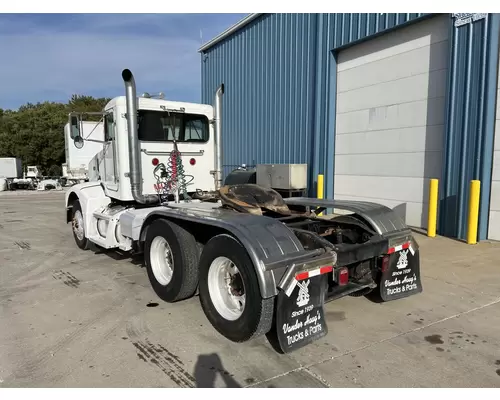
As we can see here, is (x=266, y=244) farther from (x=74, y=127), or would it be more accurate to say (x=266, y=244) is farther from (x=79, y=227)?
(x=79, y=227)

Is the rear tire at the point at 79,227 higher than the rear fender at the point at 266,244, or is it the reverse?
the rear fender at the point at 266,244

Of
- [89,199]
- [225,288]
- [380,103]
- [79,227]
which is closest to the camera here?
[225,288]

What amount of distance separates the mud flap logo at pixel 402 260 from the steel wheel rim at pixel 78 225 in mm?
5458

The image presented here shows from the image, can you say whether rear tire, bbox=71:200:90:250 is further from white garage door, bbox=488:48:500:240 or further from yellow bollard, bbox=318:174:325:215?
white garage door, bbox=488:48:500:240

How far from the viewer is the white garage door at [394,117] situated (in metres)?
8.46

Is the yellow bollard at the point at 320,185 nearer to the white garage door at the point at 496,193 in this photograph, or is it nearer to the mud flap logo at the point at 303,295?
the white garage door at the point at 496,193

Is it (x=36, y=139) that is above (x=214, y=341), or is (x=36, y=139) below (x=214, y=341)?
above

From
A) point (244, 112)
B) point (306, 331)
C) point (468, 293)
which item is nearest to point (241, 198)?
point (306, 331)

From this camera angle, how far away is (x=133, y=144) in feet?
18.8

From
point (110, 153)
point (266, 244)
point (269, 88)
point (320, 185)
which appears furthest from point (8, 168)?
point (266, 244)

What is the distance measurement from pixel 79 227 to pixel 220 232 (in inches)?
167

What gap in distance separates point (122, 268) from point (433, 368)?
177 inches

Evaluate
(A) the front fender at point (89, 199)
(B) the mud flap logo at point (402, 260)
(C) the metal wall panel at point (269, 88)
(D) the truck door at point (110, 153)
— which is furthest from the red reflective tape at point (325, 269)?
(C) the metal wall panel at point (269, 88)

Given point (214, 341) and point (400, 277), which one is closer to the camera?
point (214, 341)
